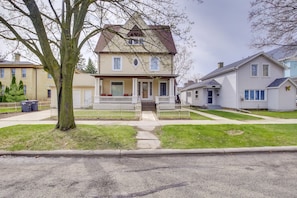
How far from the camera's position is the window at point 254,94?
21.7 m

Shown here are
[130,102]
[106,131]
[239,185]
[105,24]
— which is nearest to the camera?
[239,185]

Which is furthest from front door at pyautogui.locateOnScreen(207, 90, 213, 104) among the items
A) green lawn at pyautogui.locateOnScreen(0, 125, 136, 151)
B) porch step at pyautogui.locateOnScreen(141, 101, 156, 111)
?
green lawn at pyautogui.locateOnScreen(0, 125, 136, 151)

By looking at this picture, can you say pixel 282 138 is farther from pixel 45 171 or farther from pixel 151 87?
pixel 151 87

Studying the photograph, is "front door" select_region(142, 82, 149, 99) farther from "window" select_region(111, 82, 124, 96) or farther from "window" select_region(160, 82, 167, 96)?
"window" select_region(111, 82, 124, 96)

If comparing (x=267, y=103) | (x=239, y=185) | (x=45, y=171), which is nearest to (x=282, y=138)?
(x=239, y=185)

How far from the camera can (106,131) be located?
26.3ft

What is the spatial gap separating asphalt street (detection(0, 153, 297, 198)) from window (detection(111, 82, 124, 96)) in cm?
1666

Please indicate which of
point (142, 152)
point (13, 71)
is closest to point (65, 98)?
point (142, 152)

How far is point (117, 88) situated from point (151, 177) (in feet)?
60.8

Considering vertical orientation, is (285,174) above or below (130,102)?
below

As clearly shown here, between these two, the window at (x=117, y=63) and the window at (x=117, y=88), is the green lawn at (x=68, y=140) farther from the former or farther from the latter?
the window at (x=117, y=63)

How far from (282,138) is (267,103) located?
54.6ft

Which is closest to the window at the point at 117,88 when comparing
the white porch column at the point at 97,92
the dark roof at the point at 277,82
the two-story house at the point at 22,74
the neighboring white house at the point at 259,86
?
the white porch column at the point at 97,92

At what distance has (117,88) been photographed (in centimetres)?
2205
